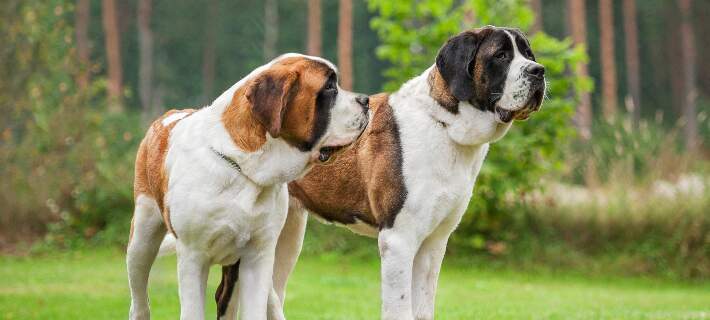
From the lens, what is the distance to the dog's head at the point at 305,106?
4.20 m

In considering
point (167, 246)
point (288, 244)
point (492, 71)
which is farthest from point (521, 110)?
point (167, 246)

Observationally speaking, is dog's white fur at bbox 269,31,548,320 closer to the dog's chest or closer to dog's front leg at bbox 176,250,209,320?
the dog's chest

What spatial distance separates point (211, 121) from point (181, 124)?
36cm

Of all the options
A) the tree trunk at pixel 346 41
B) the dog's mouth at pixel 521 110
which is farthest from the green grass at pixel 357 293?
the tree trunk at pixel 346 41

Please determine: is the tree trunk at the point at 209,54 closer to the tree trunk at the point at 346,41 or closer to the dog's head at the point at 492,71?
the tree trunk at the point at 346,41

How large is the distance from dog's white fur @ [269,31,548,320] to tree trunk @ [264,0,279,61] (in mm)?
37338

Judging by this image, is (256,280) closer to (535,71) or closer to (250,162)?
(250,162)

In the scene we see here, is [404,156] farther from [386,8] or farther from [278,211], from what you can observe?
[386,8]

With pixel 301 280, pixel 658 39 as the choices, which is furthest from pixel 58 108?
pixel 658 39

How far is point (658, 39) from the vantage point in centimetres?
3912

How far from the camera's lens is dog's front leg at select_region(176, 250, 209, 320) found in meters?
4.45

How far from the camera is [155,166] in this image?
→ 15.4ft

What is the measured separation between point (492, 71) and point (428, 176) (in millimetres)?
621

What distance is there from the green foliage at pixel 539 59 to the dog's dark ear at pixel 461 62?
6.75 m
